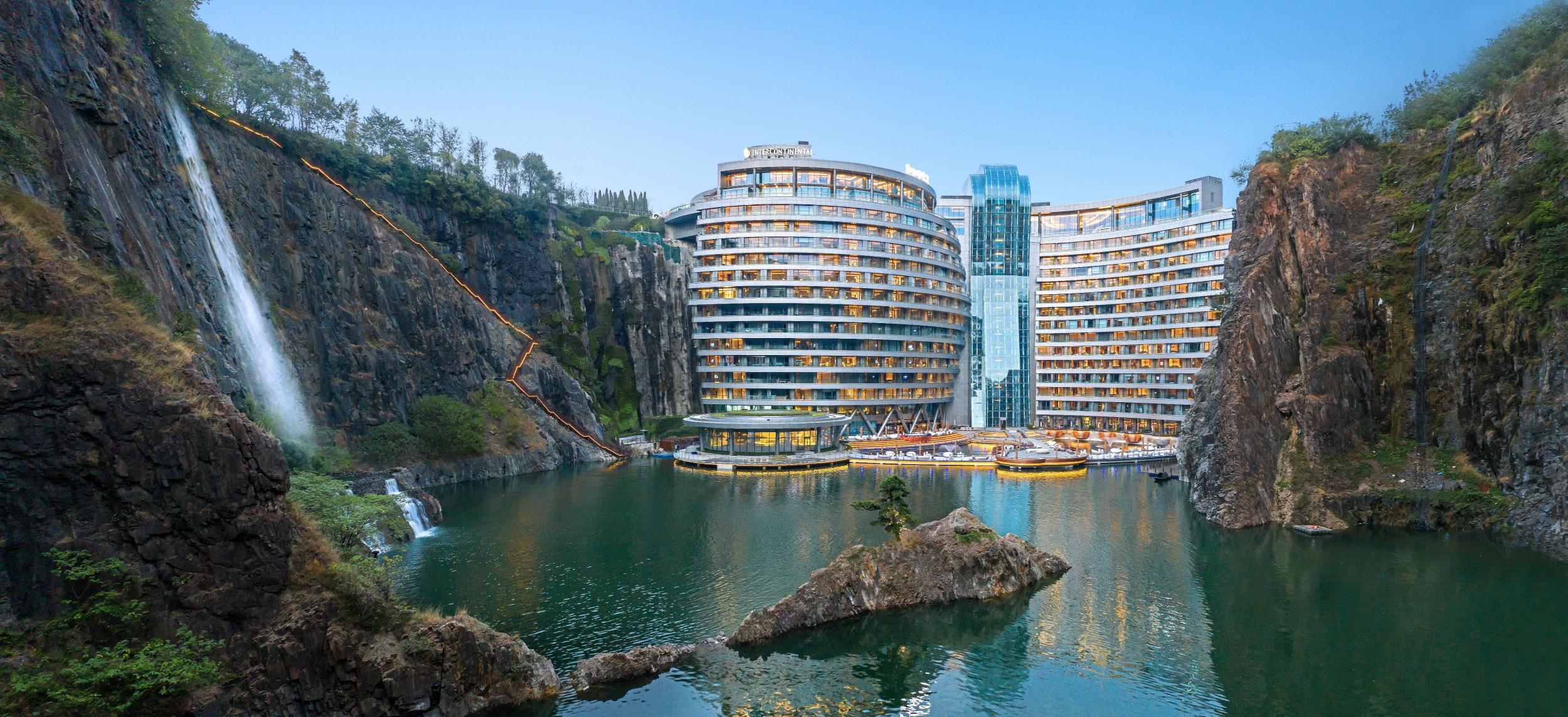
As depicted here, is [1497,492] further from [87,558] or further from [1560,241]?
[87,558]

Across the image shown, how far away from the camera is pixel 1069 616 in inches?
1545

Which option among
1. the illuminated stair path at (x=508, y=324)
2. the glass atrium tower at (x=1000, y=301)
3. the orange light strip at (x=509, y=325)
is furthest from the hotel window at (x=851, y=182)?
the orange light strip at (x=509, y=325)

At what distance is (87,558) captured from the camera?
20.9 metres

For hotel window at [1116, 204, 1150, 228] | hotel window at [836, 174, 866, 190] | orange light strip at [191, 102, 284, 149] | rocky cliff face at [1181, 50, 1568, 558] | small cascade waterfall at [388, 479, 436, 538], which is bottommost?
small cascade waterfall at [388, 479, 436, 538]

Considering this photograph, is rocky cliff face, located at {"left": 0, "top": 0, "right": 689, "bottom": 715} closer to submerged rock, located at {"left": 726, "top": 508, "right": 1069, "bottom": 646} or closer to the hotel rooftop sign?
submerged rock, located at {"left": 726, "top": 508, "right": 1069, "bottom": 646}

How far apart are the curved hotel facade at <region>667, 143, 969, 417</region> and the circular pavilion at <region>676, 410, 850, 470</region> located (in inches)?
676

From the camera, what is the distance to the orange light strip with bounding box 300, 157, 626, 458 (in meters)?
85.1

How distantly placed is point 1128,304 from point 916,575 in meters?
98.1

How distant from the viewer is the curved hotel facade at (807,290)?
373ft

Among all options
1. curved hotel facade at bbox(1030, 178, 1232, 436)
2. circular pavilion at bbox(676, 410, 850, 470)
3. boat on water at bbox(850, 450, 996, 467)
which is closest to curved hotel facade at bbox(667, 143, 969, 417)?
circular pavilion at bbox(676, 410, 850, 470)

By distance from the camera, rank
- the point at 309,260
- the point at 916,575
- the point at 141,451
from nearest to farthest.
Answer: the point at 141,451 → the point at 916,575 → the point at 309,260

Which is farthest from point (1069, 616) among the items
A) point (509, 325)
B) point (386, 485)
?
point (509, 325)

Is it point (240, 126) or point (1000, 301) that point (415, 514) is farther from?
point (1000, 301)

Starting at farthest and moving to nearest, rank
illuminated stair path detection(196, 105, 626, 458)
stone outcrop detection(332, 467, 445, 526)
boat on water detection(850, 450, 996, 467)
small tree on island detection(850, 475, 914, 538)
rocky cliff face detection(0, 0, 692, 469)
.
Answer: boat on water detection(850, 450, 996, 467) < illuminated stair path detection(196, 105, 626, 458) < stone outcrop detection(332, 467, 445, 526) < small tree on island detection(850, 475, 914, 538) < rocky cliff face detection(0, 0, 692, 469)
